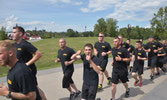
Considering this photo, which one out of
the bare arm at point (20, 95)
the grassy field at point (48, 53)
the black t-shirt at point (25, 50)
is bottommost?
the grassy field at point (48, 53)

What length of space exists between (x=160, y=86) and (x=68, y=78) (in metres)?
4.16

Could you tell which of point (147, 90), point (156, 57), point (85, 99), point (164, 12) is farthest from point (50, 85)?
point (164, 12)

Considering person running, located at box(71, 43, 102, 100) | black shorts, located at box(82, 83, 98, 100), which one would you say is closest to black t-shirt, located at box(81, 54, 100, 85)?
person running, located at box(71, 43, 102, 100)

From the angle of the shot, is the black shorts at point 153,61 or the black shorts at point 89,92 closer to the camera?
the black shorts at point 89,92

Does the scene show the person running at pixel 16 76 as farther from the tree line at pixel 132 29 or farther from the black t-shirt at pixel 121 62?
the tree line at pixel 132 29

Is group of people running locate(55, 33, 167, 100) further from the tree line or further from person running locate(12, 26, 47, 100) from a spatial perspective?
the tree line

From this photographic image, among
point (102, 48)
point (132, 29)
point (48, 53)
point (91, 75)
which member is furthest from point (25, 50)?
point (132, 29)

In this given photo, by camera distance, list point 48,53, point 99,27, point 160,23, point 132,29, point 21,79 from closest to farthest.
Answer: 1. point 21,79
2. point 48,53
3. point 160,23
4. point 99,27
5. point 132,29

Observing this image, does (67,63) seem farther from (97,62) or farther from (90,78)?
(97,62)

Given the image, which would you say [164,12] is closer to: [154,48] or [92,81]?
[154,48]

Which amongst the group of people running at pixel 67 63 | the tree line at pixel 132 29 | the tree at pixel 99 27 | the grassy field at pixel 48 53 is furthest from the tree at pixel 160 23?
the tree at pixel 99 27

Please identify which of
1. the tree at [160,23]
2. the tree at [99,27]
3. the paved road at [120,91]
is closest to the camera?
the paved road at [120,91]

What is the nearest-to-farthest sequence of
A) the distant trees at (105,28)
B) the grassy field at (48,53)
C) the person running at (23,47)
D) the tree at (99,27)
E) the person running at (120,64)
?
1. the person running at (23,47)
2. the person running at (120,64)
3. the grassy field at (48,53)
4. the distant trees at (105,28)
5. the tree at (99,27)

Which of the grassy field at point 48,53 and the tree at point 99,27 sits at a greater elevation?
the tree at point 99,27
